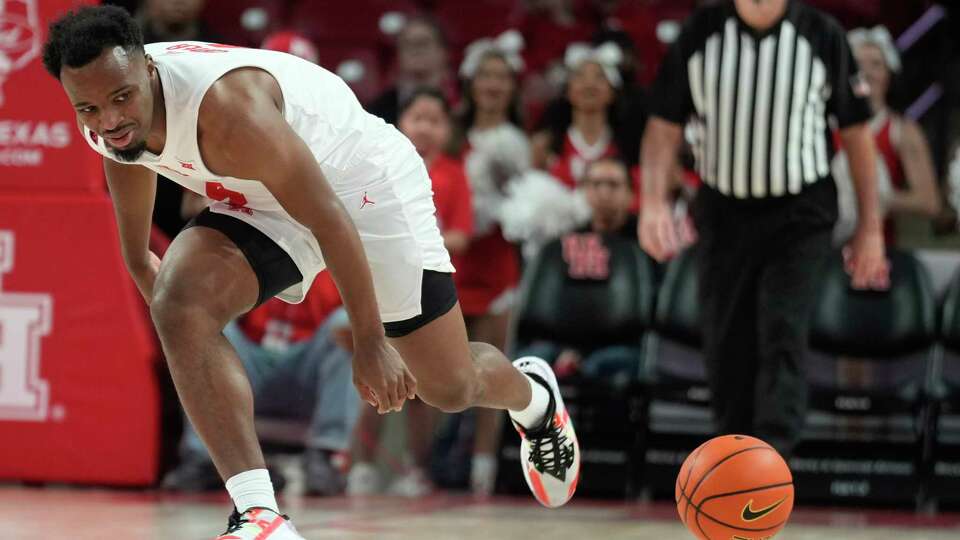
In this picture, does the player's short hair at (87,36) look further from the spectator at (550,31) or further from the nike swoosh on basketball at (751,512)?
the spectator at (550,31)

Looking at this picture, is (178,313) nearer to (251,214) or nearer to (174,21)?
(251,214)

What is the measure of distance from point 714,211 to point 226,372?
8.14ft

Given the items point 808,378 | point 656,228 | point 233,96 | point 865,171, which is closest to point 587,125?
point 808,378

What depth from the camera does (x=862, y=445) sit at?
6602 millimetres

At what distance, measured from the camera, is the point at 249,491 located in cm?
360

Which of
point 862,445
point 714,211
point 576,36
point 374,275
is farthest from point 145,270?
point 576,36

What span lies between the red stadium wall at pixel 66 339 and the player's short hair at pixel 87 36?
3.13 metres

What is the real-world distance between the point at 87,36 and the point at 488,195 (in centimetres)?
416

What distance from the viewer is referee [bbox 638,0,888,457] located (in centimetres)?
536

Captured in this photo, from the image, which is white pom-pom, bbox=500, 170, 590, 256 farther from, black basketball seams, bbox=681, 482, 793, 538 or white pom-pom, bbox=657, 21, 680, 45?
black basketball seams, bbox=681, 482, 793, 538

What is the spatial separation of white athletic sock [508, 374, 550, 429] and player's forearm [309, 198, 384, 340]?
1468 millimetres

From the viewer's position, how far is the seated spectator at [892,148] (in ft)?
23.3

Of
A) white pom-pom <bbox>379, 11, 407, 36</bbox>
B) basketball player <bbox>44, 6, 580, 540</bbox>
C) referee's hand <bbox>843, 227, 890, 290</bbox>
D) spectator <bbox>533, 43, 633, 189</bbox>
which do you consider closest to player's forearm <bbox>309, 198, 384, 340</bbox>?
basketball player <bbox>44, 6, 580, 540</bbox>

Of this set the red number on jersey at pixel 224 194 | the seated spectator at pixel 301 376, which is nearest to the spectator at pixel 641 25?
the seated spectator at pixel 301 376
